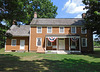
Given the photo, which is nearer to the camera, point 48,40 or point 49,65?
point 49,65

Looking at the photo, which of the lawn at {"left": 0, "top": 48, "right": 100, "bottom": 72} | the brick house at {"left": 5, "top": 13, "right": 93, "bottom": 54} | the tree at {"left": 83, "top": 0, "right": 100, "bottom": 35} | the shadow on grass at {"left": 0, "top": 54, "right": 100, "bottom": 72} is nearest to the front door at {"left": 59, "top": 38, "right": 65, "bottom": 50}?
the brick house at {"left": 5, "top": 13, "right": 93, "bottom": 54}

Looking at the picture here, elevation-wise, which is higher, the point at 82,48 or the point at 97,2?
the point at 97,2

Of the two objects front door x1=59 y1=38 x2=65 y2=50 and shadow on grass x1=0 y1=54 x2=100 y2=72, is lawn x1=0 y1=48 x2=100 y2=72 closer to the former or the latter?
shadow on grass x1=0 y1=54 x2=100 y2=72

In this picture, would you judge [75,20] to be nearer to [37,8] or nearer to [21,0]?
[21,0]

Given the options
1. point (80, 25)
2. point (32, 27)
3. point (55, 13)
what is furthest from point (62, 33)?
point (55, 13)

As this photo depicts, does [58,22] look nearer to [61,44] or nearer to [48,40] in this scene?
[48,40]

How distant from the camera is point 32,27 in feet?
72.4

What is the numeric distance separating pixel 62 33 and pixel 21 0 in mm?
15710

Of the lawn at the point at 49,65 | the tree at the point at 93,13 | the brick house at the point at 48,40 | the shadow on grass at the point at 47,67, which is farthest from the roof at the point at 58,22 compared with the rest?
the shadow on grass at the point at 47,67

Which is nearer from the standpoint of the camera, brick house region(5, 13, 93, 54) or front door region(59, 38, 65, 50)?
brick house region(5, 13, 93, 54)

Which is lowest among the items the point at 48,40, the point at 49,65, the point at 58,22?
the point at 49,65

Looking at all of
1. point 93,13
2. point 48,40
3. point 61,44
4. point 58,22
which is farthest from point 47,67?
point 58,22

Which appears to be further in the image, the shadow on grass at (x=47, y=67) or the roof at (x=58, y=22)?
the roof at (x=58, y=22)

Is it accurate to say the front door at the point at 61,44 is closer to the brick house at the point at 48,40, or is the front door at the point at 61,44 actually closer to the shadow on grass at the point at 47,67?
the brick house at the point at 48,40
